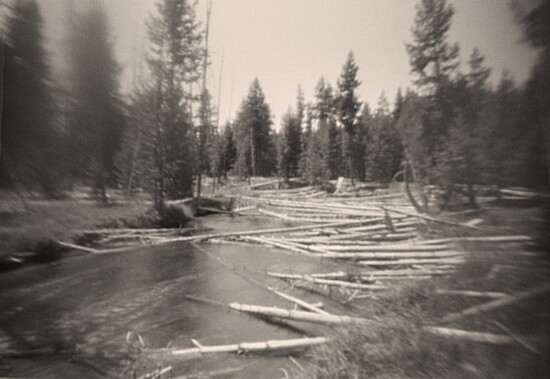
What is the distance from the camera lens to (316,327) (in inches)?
77.9

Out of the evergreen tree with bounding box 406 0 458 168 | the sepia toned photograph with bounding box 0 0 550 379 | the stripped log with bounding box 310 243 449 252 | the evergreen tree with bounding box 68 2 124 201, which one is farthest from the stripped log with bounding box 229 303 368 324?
the evergreen tree with bounding box 68 2 124 201

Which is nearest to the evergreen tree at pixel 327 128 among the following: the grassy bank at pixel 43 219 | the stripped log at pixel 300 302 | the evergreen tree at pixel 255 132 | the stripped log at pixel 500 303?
the evergreen tree at pixel 255 132

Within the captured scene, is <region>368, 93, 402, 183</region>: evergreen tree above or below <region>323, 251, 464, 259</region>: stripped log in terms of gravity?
above

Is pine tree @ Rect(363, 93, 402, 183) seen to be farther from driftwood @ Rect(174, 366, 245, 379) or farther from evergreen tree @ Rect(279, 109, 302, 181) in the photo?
driftwood @ Rect(174, 366, 245, 379)

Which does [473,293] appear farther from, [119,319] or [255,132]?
[119,319]

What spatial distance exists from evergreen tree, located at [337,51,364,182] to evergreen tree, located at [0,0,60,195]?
2.35 m

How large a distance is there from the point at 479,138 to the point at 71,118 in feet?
9.63

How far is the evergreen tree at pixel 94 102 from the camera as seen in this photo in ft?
6.18

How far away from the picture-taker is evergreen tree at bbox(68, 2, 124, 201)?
1884 millimetres

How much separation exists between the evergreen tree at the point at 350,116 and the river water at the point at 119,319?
4.76 feet

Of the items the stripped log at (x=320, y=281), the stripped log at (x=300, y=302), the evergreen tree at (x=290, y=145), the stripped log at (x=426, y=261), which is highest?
the evergreen tree at (x=290, y=145)

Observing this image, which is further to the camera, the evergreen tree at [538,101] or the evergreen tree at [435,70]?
the evergreen tree at [435,70]

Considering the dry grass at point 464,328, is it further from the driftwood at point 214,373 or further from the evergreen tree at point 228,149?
the evergreen tree at point 228,149

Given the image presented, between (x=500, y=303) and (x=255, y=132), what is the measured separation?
2.46 m
